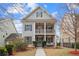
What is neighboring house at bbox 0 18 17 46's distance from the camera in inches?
197

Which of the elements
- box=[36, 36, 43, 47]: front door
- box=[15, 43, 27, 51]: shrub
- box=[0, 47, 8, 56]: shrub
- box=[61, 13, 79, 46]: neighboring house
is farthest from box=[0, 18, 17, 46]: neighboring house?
box=[61, 13, 79, 46]: neighboring house

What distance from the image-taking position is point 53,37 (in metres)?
5.00

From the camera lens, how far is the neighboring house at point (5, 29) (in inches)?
197

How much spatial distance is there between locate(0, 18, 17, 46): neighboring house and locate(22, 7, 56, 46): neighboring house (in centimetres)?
14

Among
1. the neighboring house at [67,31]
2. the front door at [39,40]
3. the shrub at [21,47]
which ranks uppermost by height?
the neighboring house at [67,31]

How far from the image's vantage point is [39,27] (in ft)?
16.4

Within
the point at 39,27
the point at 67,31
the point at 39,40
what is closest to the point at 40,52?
the point at 39,40

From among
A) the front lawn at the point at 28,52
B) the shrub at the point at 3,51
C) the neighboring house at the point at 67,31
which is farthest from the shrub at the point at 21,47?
the neighboring house at the point at 67,31

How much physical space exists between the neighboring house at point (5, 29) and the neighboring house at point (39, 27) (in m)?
0.14

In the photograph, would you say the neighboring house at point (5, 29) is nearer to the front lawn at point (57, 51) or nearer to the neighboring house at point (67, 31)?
the front lawn at point (57, 51)

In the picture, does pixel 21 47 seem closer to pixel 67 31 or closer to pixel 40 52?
pixel 40 52

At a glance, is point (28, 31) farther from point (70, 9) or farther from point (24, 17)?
point (70, 9)

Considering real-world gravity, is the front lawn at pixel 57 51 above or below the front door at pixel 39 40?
below

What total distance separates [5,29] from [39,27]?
1.34ft
